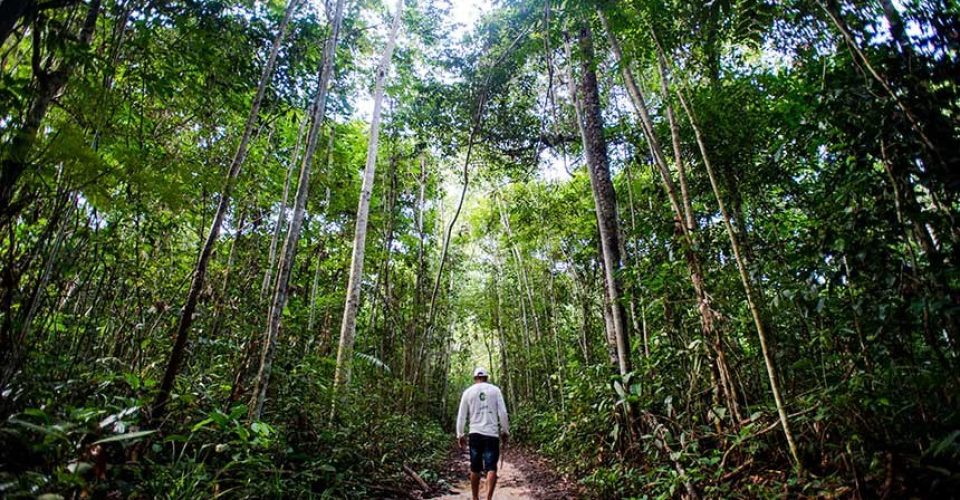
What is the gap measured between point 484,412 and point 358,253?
3709mm

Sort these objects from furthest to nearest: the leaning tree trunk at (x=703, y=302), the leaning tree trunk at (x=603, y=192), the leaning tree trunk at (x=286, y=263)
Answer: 1. the leaning tree trunk at (x=603, y=192)
2. the leaning tree trunk at (x=286, y=263)
3. the leaning tree trunk at (x=703, y=302)

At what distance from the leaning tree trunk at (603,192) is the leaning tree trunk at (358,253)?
12.5ft

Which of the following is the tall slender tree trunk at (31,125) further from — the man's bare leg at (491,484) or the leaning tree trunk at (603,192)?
the man's bare leg at (491,484)

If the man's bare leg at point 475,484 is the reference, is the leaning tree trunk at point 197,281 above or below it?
above

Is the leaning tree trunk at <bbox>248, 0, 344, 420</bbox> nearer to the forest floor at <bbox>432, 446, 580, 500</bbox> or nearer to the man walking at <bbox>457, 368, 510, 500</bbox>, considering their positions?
the man walking at <bbox>457, 368, 510, 500</bbox>

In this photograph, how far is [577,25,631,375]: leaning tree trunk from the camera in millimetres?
5449

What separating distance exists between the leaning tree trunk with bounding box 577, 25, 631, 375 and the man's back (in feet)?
5.49

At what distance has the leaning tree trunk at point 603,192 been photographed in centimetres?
545

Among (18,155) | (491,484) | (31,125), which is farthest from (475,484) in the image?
(31,125)

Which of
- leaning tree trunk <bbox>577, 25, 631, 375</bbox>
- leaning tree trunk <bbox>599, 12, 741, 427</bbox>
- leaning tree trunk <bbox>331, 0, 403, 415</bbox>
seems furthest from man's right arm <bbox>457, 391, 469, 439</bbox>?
leaning tree trunk <bbox>599, 12, 741, 427</bbox>

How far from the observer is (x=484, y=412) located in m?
5.74

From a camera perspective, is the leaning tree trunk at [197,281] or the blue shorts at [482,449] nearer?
the leaning tree trunk at [197,281]

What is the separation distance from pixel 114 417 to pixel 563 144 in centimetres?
783

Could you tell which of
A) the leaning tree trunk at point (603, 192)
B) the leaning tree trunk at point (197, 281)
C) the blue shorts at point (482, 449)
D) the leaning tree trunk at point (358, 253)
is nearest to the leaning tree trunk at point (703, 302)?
the leaning tree trunk at point (603, 192)
